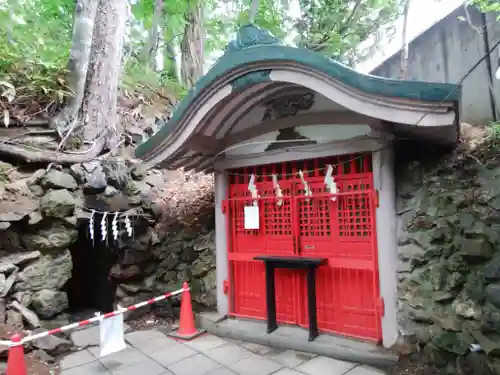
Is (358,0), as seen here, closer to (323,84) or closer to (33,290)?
(323,84)

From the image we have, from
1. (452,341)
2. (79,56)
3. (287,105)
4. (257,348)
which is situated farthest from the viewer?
(79,56)

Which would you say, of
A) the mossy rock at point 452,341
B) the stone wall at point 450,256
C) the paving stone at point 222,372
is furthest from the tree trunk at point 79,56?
the mossy rock at point 452,341

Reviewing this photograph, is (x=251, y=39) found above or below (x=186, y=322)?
above

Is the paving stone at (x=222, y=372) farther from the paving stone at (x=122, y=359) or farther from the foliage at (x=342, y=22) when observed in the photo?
the foliage at (x=342, y=22)

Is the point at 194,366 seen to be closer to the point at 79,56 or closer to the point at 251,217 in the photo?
the point at 251,217

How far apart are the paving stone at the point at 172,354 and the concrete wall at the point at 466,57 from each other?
5.75 metres

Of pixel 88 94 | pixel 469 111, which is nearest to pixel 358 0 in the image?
pixel 469 111

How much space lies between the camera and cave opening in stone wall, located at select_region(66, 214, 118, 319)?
24.8 feet

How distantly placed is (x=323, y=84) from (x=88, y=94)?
21.7ft

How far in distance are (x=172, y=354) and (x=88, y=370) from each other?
1134 millimetres

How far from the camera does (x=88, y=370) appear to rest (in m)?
4.78

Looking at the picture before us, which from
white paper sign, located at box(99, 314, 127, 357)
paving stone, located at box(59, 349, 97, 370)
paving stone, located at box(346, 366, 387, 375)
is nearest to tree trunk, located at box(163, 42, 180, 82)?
paving stone, located at box(59, 349, 97, 370)

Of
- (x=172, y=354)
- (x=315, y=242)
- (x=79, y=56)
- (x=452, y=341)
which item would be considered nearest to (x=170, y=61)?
(x=79, y=56)

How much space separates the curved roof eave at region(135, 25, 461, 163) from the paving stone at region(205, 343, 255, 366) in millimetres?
3338
